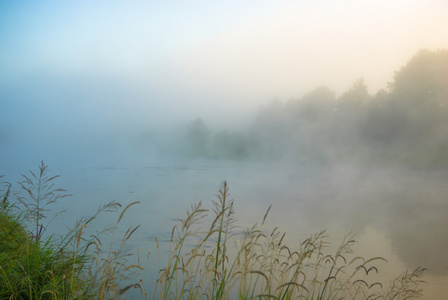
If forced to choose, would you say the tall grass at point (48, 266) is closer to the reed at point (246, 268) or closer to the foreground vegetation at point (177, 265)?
the foreground vegetation at point (177, 265)

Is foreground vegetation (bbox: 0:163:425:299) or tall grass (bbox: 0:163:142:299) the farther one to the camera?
tall grass (bbox: 0:163:142:299)

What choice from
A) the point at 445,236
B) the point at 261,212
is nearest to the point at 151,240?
the point at 261,212

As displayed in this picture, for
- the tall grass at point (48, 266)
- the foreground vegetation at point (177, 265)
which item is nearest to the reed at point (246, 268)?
the foreground vegetation at point (177, 265)

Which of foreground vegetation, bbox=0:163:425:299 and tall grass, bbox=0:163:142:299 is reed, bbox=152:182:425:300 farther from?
tall grass, bbox=0:163:142:299

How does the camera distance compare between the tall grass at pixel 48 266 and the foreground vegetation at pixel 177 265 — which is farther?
the tall grass at pixel 48 266

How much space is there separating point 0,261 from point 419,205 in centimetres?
1724

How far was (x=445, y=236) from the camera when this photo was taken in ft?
35.9

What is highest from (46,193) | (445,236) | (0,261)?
(46,193)

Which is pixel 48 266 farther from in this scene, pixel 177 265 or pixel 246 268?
pixel 246 268

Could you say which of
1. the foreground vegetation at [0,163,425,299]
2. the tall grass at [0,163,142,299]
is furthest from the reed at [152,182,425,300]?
the tall grass at [0,163,142,299]

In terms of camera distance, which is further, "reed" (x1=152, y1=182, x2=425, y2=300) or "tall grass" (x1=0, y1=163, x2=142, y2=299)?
"tall grass" (x1=0, y1=163, x2=142, y2=299)

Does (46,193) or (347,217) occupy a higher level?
(46,193)

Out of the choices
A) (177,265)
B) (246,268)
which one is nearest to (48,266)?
(177,265)

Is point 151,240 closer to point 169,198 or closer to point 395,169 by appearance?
point 169,198
